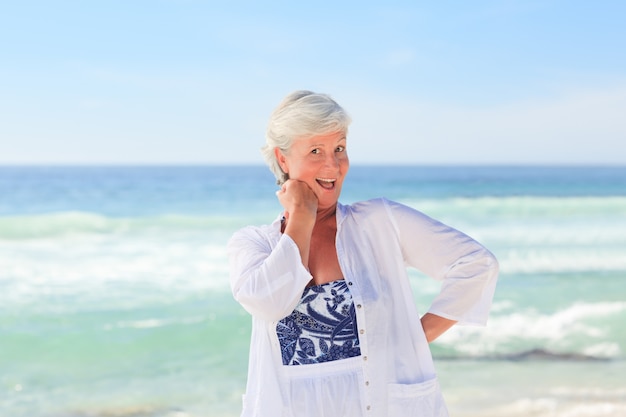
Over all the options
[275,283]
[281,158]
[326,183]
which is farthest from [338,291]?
[281,158]

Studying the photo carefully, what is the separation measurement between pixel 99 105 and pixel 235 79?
8.90 metres

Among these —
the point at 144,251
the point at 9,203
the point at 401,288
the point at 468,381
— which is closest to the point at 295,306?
the point at 401,288

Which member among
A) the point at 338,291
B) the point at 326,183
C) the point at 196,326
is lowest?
the point at 196,326

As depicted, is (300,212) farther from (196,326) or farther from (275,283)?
(196,326)

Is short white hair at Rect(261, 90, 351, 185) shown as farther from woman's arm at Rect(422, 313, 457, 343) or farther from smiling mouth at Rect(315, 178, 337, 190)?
woman's arm at Rect(422, 313, 457, 343)

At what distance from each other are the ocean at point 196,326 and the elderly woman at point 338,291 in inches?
133

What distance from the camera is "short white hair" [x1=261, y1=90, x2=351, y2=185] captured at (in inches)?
85.9

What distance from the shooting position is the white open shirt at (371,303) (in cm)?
214

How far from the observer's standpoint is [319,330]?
2188 mm

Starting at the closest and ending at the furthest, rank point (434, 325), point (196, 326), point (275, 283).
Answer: point (275, 283) < point (434, 325) < point (196, 326)

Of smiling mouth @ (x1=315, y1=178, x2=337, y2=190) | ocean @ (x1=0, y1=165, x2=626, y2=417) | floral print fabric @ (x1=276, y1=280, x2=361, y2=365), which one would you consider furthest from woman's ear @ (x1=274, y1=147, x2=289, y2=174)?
ocean @ (x1=0, y1=165, x2=626, y2=417)

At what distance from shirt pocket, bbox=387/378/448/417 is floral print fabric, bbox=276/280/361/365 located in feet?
0.48

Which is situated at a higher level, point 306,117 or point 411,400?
point 306,117

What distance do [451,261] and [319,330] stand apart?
0.41m
